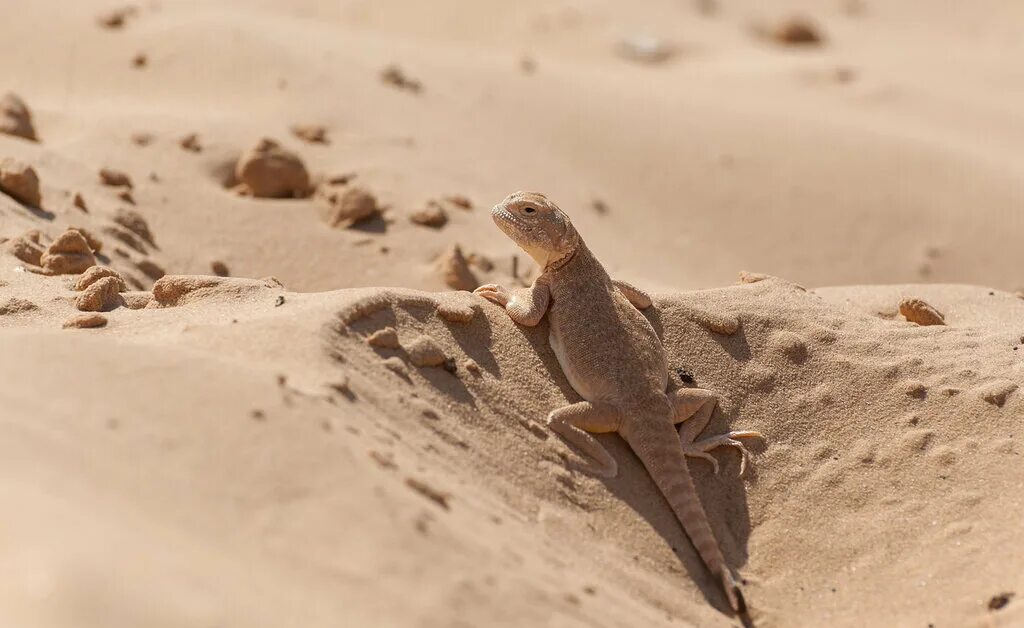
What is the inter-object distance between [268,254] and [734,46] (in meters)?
9.87

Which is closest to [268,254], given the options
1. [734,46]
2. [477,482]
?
[477,482]

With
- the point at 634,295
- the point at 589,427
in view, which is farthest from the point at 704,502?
the point at 634,295

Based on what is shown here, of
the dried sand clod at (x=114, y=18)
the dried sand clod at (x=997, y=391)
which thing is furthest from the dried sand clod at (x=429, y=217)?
the dried sand clod at (x=114, y=18)

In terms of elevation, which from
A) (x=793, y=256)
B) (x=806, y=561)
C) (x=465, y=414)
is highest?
(x=465, y=414)

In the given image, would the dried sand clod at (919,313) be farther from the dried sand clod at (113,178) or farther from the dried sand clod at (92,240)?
the dried sand clod at (113,178)

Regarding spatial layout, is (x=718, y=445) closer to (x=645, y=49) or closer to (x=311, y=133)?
(x=311, y=133)

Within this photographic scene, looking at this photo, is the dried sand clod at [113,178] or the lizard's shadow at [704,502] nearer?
the lizard's shadow at [704,502]

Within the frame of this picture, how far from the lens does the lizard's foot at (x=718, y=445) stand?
4.98m

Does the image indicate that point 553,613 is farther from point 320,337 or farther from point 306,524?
point 320,337

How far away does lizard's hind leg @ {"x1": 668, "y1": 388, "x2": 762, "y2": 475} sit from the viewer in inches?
197

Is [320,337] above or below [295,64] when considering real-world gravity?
above

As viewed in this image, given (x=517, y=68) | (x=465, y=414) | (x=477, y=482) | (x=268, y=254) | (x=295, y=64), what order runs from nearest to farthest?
1. (x=477, y=482)
2. (x=465, y=414)
3. (x=268, y=254)
4. (x=295, y=64)
5. (x=517, y=68)

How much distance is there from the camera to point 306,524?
3.30 meters

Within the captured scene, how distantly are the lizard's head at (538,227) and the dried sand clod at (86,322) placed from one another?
6.08ft
